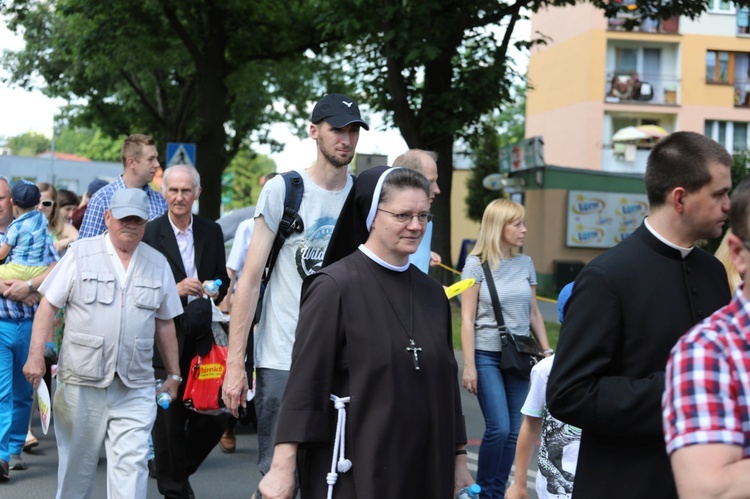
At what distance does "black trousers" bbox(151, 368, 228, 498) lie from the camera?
6832 mm

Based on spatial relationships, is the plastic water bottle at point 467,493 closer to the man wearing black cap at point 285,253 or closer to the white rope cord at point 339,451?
the white rope cord at point 339,451

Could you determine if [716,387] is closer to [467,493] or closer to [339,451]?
[339,451]

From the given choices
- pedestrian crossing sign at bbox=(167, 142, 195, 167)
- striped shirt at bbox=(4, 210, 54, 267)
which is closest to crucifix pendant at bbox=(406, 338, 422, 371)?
striped shirt at bbox=(4, 210, 54, 267)

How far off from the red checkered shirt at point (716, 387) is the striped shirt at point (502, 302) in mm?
4834

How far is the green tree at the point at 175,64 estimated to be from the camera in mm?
26828

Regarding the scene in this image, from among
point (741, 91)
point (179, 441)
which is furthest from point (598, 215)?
point (179, 441)

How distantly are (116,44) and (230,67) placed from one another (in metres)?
3.23

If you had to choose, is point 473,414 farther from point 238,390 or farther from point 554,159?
point 554,159

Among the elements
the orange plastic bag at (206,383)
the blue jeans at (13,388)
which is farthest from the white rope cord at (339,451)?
the blue jeans at (13,388)

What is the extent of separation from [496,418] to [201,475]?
253 cm

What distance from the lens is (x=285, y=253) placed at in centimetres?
520

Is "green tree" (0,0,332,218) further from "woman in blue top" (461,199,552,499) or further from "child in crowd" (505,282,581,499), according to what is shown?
"child in crowd" (505,282,581,499)

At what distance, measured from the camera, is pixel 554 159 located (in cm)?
5344

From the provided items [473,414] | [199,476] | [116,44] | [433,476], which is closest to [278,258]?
[433,476]
